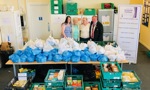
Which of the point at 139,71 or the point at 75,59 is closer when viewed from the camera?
the point at 75,59

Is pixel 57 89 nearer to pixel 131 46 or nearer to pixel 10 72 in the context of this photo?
pixel 10 72

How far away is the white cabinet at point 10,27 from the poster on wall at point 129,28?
3.30m

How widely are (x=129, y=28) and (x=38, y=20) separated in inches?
136

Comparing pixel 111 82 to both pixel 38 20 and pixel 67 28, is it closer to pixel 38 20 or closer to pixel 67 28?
pixel 67 28

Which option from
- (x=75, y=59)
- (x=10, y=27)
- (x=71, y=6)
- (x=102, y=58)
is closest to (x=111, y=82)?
(x=102, y=58)

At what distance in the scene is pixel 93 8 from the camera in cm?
674

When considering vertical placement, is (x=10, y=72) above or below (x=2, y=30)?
below

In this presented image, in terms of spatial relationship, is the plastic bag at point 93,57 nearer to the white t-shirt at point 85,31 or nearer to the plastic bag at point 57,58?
the plastic bag at point 57,58

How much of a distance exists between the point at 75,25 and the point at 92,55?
193 cm

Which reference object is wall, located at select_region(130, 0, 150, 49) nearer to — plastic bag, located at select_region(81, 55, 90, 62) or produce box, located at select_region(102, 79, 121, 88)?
plastic bag, located at select_region(81, 55, 90, 62)

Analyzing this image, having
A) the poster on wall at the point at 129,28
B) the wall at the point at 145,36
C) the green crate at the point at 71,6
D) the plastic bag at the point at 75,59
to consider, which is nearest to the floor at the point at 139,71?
the poster on wall at the point at 129,28

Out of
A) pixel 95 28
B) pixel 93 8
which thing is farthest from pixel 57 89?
pixel 93 8

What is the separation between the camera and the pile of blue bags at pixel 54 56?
13.5ft

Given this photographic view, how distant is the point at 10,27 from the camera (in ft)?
19.7
